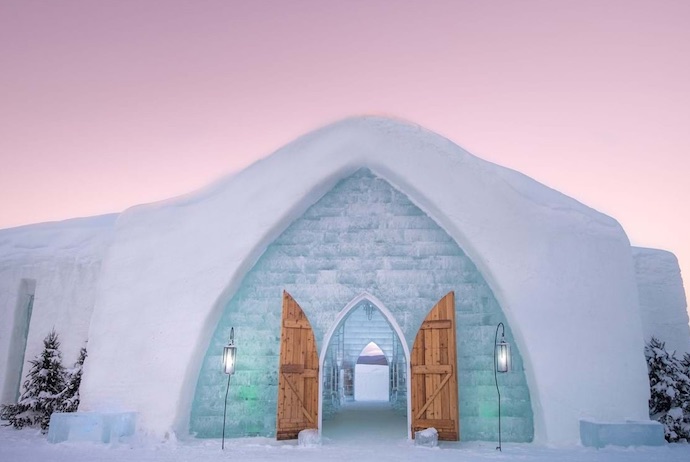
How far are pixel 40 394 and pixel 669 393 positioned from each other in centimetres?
1147

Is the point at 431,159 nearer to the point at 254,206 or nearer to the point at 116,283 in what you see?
the point at 254,206

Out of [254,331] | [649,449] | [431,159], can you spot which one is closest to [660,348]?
[649,449]

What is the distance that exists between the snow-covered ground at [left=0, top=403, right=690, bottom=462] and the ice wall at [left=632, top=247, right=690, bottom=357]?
3172 mm

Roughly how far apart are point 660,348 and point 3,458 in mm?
10709

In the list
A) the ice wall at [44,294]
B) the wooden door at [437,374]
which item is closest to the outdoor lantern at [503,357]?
the wooden door at [437,374]

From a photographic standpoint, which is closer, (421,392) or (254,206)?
(421,392)

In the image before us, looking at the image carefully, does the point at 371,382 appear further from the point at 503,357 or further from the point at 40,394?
the point at 503,357

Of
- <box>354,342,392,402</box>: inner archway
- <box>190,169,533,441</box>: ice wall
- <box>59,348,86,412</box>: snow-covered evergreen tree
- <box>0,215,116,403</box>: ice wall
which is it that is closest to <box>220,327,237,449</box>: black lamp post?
<box>190,169,533,441</box>: ice wall

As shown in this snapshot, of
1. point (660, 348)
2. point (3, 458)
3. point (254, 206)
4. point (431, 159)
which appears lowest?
point (3, 458)

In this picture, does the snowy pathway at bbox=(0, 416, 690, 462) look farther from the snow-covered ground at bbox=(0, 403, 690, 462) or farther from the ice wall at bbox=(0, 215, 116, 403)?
the ice wall at bbox=(0, 215, 116, 403)

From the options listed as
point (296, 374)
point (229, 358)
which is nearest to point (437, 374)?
point (296, 374)

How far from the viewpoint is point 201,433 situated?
8.80 meters

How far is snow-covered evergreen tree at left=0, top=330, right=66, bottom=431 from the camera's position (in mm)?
9977

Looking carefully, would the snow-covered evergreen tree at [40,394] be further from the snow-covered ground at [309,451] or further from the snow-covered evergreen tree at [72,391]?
the snow-covered ground at [309,451]
